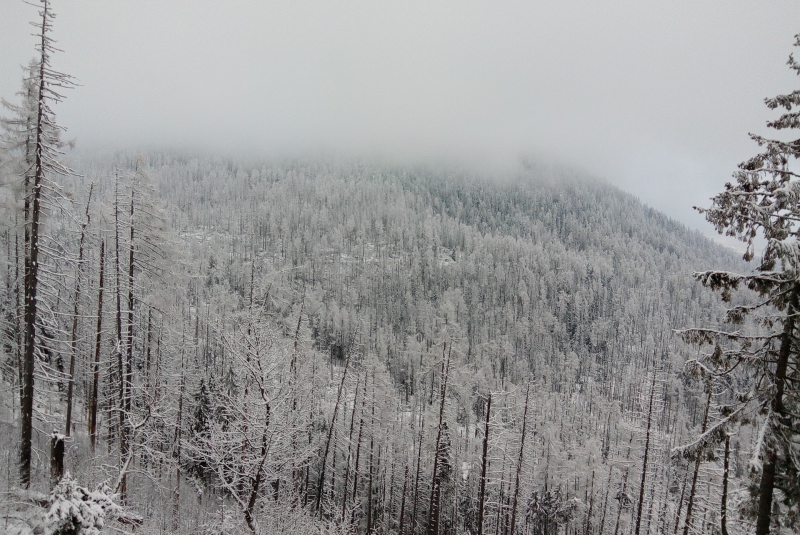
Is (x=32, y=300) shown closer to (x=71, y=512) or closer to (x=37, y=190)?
(x=37, y=190)

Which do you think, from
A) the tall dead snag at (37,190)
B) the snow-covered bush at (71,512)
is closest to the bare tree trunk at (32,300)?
the tall dead snag at (37,190)

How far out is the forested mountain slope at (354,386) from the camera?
16797mm

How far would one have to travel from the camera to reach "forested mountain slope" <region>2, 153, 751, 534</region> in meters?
16.8

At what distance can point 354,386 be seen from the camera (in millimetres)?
53562

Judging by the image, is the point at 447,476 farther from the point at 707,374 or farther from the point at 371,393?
the point at 707,374

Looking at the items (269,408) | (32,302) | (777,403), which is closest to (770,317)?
(777,403)

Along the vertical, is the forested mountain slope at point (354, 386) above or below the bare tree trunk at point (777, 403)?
below

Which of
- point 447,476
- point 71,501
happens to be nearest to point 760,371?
point 71,501

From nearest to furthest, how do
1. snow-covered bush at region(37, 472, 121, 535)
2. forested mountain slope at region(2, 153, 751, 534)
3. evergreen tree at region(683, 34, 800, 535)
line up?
1. evergreen tree at region(683, 34, 800, 535)
2. snow-covered bush at region(37, 472, 121, 535)
3. forested mountain slope at region(2, 153, 751, 534)

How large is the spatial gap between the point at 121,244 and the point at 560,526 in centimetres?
5435

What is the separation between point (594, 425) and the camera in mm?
85875

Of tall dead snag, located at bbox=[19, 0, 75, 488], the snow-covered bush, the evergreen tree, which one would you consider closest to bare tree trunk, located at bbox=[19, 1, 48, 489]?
tall dead snag, located at bbox=[19, 0, 75, 488]

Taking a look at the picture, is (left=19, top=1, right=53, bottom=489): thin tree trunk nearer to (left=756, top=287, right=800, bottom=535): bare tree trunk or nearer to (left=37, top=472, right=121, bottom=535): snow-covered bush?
(left=37, top=472, right=121, bottom=535): snow-covered bush

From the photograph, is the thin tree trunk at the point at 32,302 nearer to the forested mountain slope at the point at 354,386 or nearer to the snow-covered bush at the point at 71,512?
the forested mountain slope at the point at 354,386
